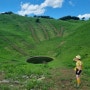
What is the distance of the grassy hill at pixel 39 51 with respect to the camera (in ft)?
102

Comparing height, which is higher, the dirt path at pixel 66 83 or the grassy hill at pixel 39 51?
the grassy hill at pixel 39 51

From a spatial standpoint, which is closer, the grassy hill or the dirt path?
the dirt path

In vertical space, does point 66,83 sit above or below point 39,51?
below

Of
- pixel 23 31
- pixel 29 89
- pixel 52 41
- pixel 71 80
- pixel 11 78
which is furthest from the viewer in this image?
pixel 23 31

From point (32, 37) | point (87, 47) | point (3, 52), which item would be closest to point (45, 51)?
point (3, 52)

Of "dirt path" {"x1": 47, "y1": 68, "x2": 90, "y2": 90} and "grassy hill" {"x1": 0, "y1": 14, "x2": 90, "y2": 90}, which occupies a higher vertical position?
"grassy hill" {"x1": 0, "y1": 14, "x2": 90, "y2": 90}

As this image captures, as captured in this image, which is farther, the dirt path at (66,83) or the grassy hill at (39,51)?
the grassy hill at (39,51)

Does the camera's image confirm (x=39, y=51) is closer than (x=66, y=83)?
No

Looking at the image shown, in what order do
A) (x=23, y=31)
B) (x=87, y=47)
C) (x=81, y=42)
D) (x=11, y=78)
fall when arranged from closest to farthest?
(x=11, y=78) < (x=87, y=47) < (x=81, y=42) < (x=23, y=31)

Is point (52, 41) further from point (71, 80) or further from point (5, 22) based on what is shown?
point (71, 80)

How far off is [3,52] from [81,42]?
1791 centimetres

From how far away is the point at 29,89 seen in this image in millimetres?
26859

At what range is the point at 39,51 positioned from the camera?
7169 cm

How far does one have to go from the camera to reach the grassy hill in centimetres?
3094
